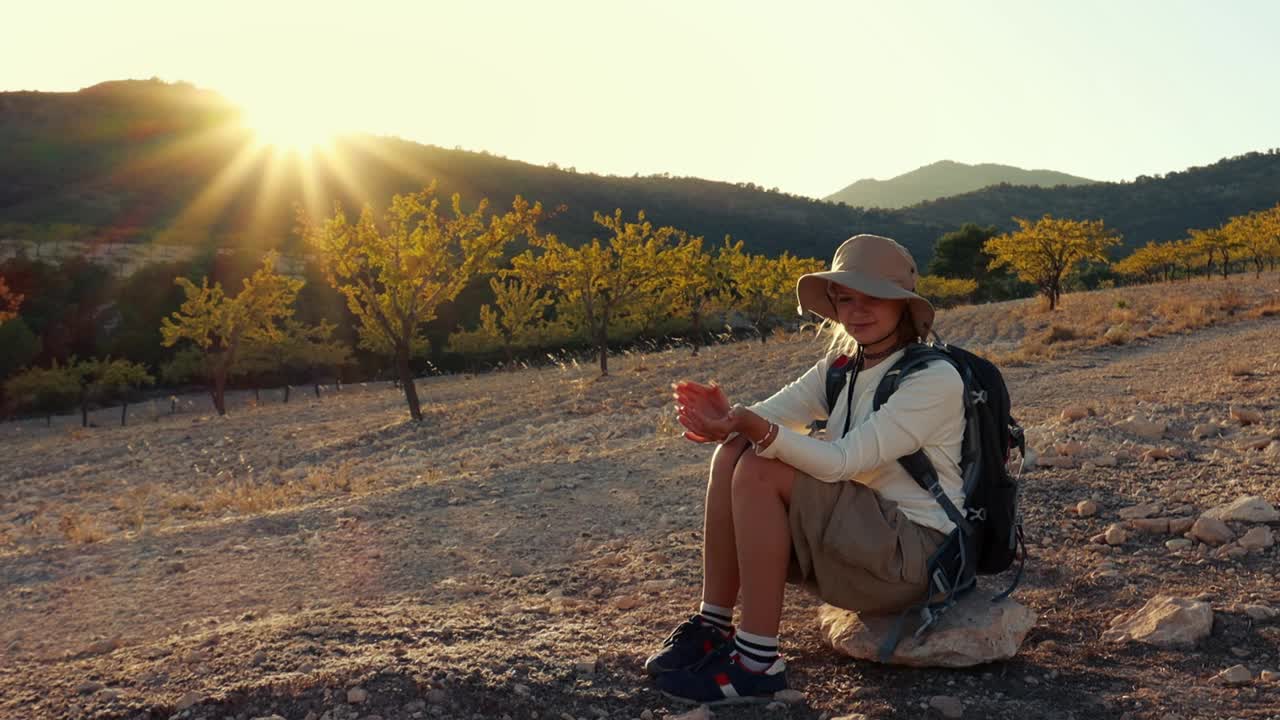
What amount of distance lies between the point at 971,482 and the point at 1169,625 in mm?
930

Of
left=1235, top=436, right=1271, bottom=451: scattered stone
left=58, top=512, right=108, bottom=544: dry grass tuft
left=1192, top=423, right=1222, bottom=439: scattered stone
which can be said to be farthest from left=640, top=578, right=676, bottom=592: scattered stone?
left=58, top=512, right=108, bottom=544: dry grass tuft

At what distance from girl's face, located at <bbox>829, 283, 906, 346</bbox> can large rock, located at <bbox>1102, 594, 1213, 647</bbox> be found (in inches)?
51.6

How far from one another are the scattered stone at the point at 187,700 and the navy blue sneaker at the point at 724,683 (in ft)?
4.43

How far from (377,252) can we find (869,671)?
15120 millimetres

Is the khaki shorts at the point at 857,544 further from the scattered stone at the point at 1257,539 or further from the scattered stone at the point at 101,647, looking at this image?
the scattered stone at the point at 101,647

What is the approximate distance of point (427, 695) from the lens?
2.58 metres

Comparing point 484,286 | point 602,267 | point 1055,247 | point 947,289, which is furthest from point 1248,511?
point 484,286

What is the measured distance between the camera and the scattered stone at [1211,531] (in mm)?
3680

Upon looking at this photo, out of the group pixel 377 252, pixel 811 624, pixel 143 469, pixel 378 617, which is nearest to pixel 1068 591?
pixel 811 624

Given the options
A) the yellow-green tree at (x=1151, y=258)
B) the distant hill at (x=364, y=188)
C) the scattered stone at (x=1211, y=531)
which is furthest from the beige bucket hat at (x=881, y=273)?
the distant hill at (x=364, y=188)

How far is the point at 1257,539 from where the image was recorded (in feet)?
11.8

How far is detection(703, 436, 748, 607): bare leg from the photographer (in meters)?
2.60

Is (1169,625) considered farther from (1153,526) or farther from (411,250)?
(411,250)

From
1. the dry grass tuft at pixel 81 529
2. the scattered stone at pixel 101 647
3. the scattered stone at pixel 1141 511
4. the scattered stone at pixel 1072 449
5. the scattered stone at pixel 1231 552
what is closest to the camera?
the scattered stone at pixel 101 647
